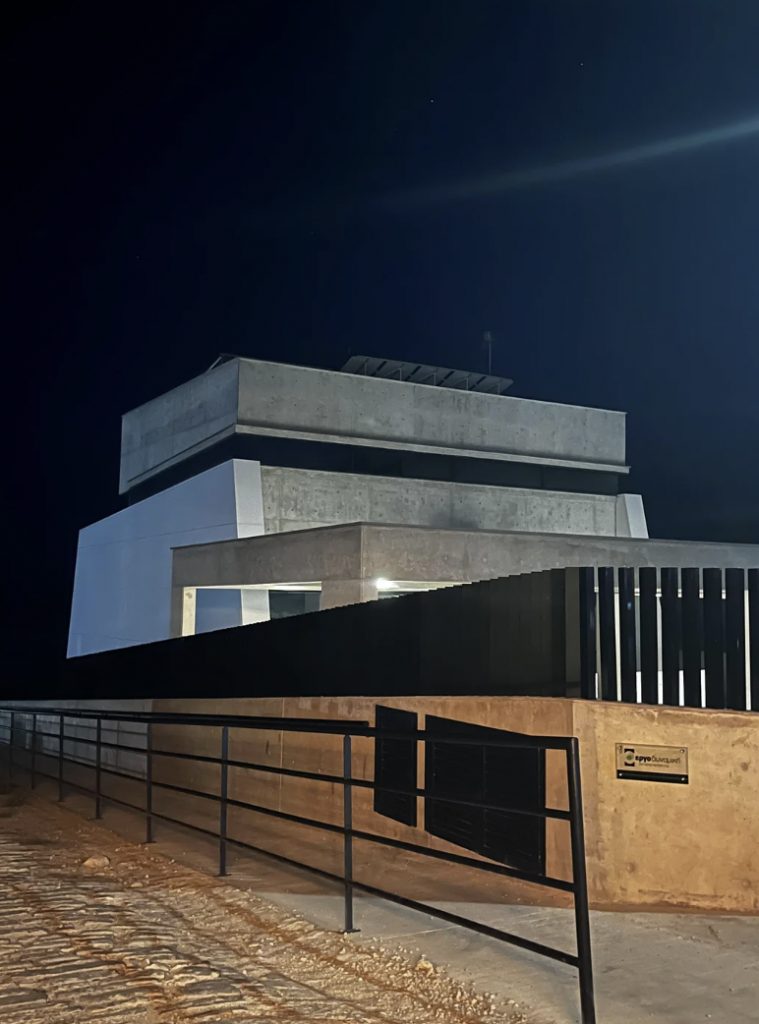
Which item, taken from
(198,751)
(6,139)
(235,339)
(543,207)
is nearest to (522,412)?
(198,751)

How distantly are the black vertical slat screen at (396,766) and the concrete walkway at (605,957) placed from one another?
1.94 meters

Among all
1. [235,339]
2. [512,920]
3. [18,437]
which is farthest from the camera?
[18,437]

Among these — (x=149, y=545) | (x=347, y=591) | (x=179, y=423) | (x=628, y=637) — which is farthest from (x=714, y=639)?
(x=179, y=423)

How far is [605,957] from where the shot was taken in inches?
176

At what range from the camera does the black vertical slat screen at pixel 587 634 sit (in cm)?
618

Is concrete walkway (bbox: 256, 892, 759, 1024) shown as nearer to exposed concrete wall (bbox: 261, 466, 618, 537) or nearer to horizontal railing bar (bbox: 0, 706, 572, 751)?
horizontal railing bar (bbox: 0, 706, 572, 751)

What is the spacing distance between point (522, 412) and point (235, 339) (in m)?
50.1

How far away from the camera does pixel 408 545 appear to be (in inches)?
660

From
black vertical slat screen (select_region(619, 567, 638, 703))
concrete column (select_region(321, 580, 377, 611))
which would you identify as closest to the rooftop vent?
concrete column (select_region(321, 580, 377, 611))

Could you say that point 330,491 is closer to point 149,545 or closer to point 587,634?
point 149,545

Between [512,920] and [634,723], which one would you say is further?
[634,723]

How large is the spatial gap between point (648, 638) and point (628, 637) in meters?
0.14

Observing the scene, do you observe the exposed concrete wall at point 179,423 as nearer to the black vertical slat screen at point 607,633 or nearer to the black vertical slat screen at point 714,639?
the black vertical slat screen at point 607,633

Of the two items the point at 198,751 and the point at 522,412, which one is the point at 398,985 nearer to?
the point at 198,751
